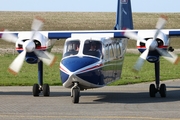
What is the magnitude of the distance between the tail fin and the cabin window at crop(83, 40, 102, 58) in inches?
273

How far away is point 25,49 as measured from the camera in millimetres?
22859

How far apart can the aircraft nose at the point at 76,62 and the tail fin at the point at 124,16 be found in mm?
7909

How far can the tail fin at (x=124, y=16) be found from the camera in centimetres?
2938

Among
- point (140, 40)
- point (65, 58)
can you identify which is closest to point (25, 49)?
point (65, 58)

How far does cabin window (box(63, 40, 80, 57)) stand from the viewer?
21.9m

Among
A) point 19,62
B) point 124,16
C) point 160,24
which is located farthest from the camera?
point 124,16

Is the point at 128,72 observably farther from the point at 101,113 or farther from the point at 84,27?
the point at 84,27

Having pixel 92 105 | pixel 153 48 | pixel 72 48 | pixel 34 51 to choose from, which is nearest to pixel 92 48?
pixel 72 48

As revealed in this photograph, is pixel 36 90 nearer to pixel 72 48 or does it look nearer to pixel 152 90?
pixel 72 48

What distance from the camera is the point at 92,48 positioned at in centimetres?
2208

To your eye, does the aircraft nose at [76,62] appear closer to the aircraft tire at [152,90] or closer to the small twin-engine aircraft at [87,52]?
the small twin-engine aircraft at [87,52]

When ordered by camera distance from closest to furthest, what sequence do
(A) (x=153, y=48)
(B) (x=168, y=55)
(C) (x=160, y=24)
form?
1. (A) (x=153, y=48)
2. (B) (x=168, y=55)
3. (C) (x=160, y=24)

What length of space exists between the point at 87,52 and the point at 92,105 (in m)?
2.09

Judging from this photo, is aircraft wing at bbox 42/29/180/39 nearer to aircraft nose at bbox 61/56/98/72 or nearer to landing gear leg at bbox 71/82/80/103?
aircraft nose at bbox 61/56/98/72
